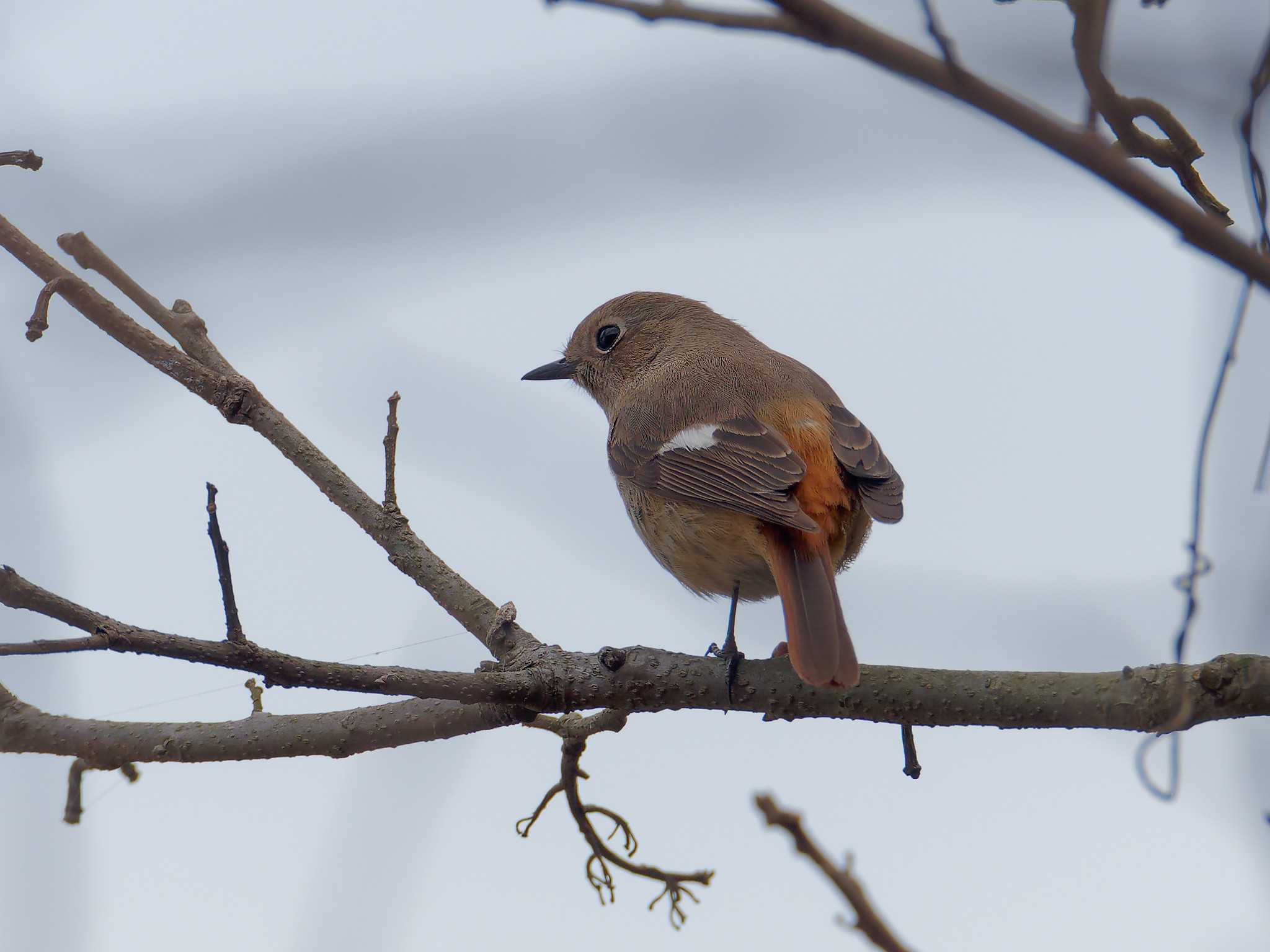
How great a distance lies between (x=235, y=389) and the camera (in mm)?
3590

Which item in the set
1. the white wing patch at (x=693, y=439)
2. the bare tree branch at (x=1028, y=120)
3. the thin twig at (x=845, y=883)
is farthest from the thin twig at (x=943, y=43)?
the white wing patch at (x=693, y=439)

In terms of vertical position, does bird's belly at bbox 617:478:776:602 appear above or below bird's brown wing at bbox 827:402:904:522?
below

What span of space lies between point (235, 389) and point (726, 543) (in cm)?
158

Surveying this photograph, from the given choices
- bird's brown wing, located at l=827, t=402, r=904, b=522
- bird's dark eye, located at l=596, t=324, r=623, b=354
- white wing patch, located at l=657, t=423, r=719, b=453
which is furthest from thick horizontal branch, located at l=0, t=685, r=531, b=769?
bird's dark eye, located at l=596, t=324, r=623, b=354

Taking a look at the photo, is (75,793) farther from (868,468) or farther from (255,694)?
(868,468)

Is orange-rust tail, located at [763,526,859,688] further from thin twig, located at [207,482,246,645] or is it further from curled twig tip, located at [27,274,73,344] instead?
curled twig tip, located at [27,274,73,344]

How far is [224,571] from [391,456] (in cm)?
104

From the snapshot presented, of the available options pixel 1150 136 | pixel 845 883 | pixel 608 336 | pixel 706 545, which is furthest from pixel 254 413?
pixel 845 883

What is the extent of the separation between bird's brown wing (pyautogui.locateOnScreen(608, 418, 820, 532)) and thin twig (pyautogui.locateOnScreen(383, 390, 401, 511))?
3.43 ft

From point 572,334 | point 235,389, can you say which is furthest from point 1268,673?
point 572,334

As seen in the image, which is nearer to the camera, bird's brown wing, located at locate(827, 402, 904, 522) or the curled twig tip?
the curled twig tip

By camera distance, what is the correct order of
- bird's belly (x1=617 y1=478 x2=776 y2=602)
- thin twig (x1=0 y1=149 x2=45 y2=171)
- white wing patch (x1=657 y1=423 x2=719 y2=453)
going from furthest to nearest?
1. white wing patch (x1=657 y1=423 x2=719 y2=453)
2. bird's belly (x1=617 y1=478 x2=776 y2=602)
3. thin twig (x1=0 y1=149 x2=45 y2=171)

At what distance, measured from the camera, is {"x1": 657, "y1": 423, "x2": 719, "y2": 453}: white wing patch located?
4402 millimetres

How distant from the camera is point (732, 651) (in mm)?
3367
